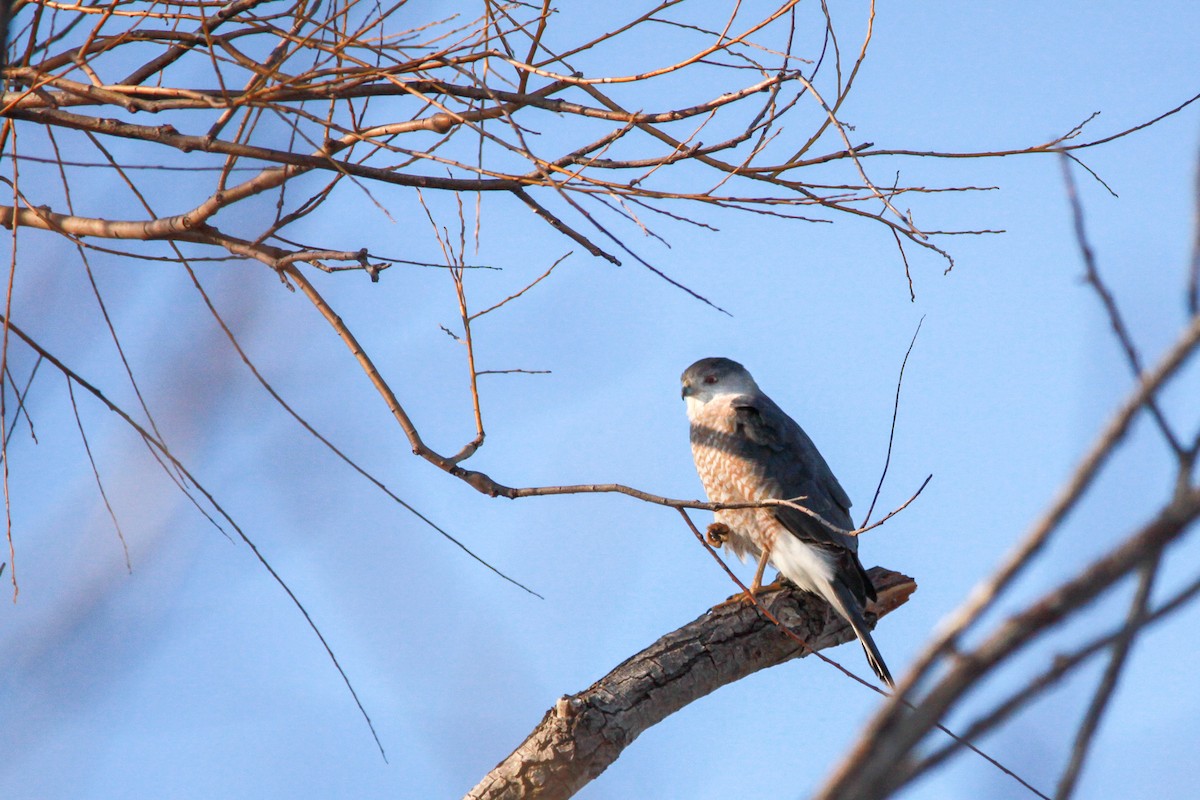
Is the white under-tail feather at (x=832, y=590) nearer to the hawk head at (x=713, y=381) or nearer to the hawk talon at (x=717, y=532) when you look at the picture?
the hawk talon at (x=717, y=532)

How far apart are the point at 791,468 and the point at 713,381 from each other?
92 cm

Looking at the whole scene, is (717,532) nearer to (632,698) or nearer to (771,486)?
(771,486)

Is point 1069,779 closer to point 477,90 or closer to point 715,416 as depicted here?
point 477,90

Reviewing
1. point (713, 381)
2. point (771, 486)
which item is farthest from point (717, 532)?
point (713, 381)

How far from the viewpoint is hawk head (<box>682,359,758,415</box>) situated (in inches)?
241

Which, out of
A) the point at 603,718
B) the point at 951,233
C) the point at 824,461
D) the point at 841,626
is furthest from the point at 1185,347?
the point at 824,461

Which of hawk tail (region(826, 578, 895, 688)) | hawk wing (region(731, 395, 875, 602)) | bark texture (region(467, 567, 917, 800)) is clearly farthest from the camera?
hawk wing (region(731, 395, 875, 602))

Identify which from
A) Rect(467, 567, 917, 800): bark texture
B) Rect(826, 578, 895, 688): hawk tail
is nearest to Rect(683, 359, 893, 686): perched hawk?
Rect(826, 578, 895, 688): hawk tail

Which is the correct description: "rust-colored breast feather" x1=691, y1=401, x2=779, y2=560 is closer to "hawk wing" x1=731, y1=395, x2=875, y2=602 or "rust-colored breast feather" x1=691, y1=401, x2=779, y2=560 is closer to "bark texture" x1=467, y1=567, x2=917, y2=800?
"hawk wing" x1=731, y1=395, x2=875, y2=602

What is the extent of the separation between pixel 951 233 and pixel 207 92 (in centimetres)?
194

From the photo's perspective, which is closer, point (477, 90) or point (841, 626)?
point (477, 90)

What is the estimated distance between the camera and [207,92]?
2.14 meters

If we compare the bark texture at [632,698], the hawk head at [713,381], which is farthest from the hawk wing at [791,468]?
the bark texture at [632,698]

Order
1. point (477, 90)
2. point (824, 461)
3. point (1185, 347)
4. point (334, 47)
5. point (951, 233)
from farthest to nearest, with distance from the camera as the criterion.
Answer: point (824, 461)
point (951, 233)
point (477, 90)
point (334, 47)
point (1185, 347)
